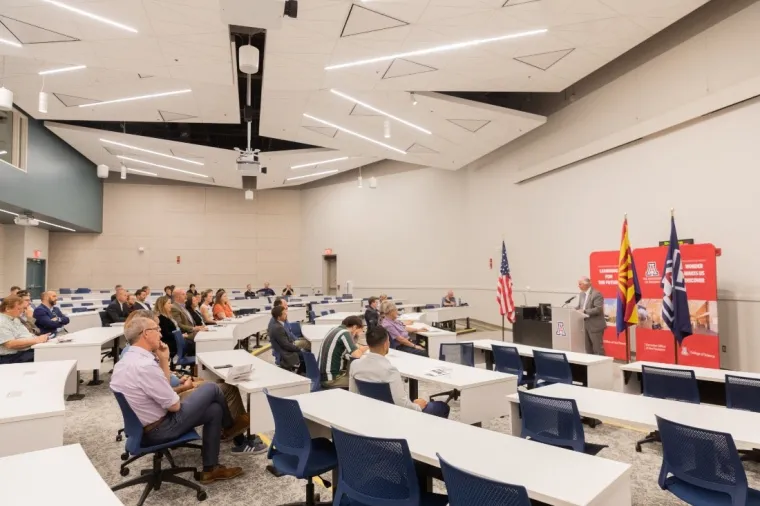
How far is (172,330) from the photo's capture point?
22.9 ft

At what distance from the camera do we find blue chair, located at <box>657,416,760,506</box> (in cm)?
245

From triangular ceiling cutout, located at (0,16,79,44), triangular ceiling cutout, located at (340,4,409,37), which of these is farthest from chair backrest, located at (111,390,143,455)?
triangular ceiling cutout, located at (0,16,79,44)

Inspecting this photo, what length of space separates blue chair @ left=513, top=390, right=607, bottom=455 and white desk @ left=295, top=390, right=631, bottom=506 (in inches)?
32.5

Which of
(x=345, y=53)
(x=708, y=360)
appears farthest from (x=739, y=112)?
(x=345, y=53)

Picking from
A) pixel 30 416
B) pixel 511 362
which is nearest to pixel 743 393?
pixel 511 362

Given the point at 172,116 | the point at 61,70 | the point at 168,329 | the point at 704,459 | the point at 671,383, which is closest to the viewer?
the point at 704,459

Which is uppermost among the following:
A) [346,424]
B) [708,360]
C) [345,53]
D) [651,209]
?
[345,53]

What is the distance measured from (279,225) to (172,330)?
14743mm

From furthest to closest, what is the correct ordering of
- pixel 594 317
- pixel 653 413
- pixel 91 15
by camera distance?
pixel 594 317 < pixel 91 15 < pixel 653 413

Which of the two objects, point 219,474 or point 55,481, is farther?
point 219,474

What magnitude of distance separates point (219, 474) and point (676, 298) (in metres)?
6.08

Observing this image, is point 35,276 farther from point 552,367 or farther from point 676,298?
point 676,298

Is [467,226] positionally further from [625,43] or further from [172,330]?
[172,330]

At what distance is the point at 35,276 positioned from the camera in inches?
654
